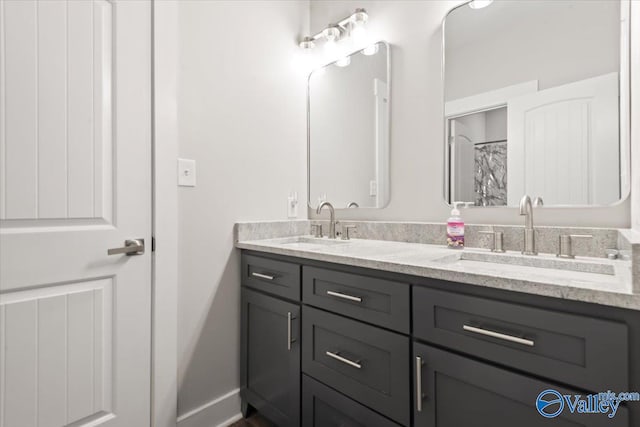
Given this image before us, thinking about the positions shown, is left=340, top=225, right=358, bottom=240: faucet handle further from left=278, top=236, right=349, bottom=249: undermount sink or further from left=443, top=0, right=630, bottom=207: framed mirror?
left=443, top=0, right=630, bottom=207: framed mirror

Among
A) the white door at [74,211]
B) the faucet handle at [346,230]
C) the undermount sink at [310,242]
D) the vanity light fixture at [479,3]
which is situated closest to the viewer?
the white door at [74,211]

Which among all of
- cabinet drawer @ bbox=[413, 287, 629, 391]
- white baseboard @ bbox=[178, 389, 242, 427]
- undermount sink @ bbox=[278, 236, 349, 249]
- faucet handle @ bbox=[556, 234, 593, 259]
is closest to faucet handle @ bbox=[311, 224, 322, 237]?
undermount sink @ bbox=[278, 236, 349, 249]

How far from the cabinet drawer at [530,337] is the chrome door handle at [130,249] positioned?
43.9 inches

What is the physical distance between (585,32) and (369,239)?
1.25m

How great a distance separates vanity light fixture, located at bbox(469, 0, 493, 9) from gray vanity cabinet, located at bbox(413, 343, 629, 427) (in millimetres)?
1469

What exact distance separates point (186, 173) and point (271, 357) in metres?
0.95

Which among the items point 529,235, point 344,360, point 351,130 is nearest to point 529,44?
point 529,235

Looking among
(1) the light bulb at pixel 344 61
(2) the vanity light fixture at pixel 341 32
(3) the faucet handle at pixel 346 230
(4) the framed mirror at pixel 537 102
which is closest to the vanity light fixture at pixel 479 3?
(4) the framed mirror at pixel 537 102

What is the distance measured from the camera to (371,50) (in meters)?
1.83

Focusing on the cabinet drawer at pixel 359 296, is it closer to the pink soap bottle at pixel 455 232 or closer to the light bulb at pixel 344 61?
the pink soap bottle at pixel 455 232

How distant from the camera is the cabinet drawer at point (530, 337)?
2.17ft

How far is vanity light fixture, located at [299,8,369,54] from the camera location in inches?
72.5

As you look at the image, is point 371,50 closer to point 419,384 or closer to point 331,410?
point 419,384

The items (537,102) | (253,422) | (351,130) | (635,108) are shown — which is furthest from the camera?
(351,130)
